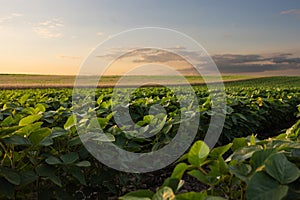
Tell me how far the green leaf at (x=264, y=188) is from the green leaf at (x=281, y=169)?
A: 22 mm

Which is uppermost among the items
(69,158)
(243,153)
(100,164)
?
(243,153)

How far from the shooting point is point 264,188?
112 centimetres

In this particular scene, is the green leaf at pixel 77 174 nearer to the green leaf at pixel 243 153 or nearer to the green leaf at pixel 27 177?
the green leaf at pixel 27 177

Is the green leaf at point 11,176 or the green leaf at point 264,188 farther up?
the green leaf at point 264,188

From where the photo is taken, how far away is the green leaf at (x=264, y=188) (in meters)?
1.08

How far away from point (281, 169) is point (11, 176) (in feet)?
4.25

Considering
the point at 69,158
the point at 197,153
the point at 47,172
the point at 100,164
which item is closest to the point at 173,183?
the point at 197,153

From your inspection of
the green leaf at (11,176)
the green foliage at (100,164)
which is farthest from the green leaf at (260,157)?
the green leaf at (11,176)

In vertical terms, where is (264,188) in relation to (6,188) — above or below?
above

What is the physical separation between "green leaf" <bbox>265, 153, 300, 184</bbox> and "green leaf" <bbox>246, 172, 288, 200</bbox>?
0.07ft

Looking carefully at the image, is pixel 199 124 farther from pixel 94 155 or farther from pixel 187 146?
pixel 94 155

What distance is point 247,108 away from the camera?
21.1ft

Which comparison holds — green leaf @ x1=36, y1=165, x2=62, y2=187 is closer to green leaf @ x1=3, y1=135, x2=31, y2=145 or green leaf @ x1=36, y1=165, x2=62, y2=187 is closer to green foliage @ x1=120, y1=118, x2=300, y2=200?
green leaf @ x1=3, y1=135, x2=31, y2=145

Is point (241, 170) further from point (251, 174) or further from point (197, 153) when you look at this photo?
point (197, 153)
